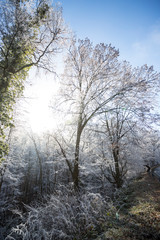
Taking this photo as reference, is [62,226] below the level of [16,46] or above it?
below

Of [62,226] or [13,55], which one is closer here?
[62,226]

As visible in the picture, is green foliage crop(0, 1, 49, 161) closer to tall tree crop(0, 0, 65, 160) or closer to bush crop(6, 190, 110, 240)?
tall tree crop(0, 0, 65, 160)

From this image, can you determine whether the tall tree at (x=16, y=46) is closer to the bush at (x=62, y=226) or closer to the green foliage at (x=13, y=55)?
the green foliage at (x=13, y=55)

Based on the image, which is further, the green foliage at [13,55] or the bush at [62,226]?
the green foliage at [13,55]

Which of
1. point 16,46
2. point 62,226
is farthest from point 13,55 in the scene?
point 62,226

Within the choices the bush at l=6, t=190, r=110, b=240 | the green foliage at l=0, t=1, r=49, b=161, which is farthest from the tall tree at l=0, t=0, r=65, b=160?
the bush at l=6, t=190, r=110, b=240

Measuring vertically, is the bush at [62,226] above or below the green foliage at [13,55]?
below

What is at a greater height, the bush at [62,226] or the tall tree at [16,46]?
the tall tree at [16,46]

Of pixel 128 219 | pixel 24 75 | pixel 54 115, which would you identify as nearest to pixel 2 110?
pixel 24 75

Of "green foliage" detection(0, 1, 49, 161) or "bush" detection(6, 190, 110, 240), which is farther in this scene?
"green foliage" detection(0, 1, 49, 161)

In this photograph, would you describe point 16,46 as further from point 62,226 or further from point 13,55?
point 62,226


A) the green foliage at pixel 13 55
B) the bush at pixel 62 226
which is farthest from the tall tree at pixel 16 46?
the bush at pixel 62 226

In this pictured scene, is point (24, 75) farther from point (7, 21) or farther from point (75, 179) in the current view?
point (75, 179)

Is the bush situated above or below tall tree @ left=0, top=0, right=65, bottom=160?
below
